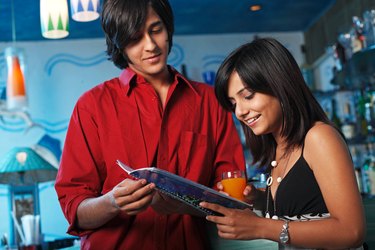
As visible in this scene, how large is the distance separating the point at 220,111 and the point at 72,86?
468 cm

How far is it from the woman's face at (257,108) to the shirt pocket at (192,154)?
190mm

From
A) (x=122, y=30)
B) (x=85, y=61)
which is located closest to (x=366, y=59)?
(x=122, y=30)

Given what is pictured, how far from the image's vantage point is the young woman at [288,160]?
142cm

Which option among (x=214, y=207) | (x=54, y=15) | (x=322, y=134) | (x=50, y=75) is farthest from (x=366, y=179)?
(x=50, y=75)

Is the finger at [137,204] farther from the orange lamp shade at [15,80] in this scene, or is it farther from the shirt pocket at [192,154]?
the orange lamp shade at [15,80]

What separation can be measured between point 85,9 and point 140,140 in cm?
191

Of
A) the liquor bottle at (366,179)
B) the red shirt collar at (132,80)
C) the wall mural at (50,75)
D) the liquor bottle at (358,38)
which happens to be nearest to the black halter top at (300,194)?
the red shirt collar at (132,80)

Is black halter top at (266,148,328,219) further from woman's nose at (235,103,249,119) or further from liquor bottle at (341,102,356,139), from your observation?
liquor bottle at (341,102,356,139)

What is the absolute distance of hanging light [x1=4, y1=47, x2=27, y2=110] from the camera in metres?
4.57

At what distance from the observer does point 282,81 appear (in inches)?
64.2

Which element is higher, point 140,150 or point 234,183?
point 140,150

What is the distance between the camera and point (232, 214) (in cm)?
148

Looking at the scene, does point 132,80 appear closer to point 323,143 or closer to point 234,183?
point 234,183

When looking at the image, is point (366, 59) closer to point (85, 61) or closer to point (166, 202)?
point (166, 202)
